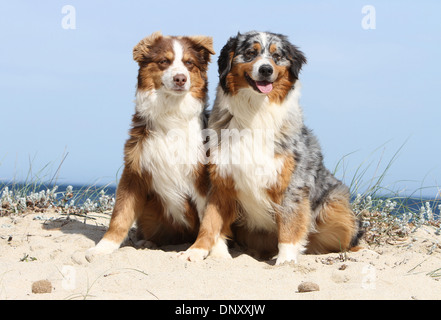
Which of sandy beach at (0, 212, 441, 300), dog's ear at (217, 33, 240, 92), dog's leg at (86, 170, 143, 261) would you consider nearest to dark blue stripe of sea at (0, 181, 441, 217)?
sandy beach at (0, 212, 441, 300)

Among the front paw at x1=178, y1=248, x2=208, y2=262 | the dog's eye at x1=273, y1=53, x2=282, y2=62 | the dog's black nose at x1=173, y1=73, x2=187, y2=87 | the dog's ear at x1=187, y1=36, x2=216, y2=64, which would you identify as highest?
the dog's ear at x1=187, y1=36, x2=216, y2=64

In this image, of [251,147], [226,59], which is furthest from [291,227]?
[226,59]

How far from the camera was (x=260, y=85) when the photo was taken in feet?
16.9

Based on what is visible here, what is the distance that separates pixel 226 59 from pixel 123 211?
185 cm

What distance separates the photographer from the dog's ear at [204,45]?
18.3 ft

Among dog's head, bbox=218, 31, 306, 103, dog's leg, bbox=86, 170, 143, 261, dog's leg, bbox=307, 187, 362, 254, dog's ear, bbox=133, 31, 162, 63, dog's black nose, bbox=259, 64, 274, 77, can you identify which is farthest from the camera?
dog's leg, bbox=307, 187, 362, 254

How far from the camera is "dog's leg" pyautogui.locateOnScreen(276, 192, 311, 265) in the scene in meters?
5.30

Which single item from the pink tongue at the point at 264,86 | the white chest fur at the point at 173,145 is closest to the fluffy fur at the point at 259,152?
the pink tongue at the point at 264,86

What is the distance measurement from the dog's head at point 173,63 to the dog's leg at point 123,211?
1002mm

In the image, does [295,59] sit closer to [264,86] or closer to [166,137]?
[264,86]

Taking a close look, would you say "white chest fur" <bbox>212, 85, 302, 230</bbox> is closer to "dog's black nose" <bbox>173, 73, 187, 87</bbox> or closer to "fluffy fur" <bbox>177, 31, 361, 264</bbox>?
"fluffy fur" <bbox>177, 31, 361, 264</bbox>

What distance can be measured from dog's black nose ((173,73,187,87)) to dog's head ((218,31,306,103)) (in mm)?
381

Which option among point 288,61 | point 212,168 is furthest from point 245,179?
point 288,61
